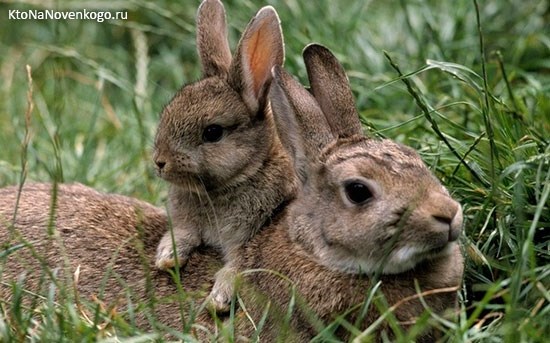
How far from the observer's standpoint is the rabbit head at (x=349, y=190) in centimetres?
497

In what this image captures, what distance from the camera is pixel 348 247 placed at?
5211 mm

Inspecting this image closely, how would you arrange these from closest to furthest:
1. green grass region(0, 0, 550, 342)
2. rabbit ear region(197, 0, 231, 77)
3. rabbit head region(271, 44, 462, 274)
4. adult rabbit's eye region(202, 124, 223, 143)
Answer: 1. rabbit head region(271, 44, 462, 274)
2. green grass region(0, 0, 550, 342)
3. adult rabbit's eye region(202, 124, 223, 143)
4. rabbit ear region(197, 0, 231, 77)

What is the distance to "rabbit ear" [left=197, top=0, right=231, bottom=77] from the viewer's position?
258 inches

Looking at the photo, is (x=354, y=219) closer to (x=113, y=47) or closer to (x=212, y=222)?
(x=212, y=222)

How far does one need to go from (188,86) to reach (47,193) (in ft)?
3.19

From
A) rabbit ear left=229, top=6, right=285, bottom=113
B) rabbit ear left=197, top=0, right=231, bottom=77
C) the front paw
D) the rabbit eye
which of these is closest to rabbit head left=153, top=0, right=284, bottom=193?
rabbit ear left=229, top=6, right=285, bottom=113

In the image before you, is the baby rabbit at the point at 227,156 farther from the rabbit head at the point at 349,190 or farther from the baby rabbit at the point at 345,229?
the rabbit head at the point at 349,190

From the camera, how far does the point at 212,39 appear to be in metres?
6.61

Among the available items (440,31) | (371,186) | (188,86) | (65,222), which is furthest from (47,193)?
(440,31)

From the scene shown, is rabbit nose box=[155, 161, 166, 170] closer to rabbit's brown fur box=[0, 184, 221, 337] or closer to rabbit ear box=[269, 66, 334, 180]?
rabbit's brown fur box=[0, 184, 221, 337]

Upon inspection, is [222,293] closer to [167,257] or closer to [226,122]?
[167,257]

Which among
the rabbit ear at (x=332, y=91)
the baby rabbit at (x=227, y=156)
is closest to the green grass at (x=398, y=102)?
the rabbit ear at (x=332, y=91)

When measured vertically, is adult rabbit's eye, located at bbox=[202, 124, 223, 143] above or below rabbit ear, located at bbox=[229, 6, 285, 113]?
below

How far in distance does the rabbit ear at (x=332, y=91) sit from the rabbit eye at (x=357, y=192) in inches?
21.9
